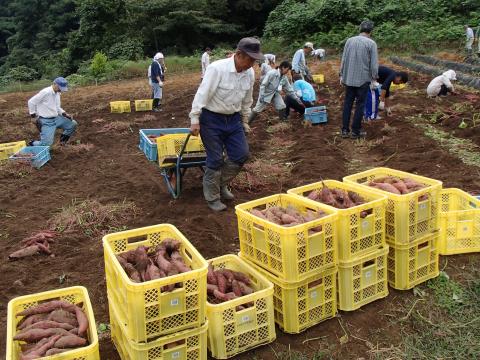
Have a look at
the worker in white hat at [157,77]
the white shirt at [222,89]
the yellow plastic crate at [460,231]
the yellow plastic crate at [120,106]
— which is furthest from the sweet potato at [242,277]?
the yellow plastic crate at [120,106]

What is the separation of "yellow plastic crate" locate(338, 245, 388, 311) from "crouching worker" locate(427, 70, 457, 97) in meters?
9.39

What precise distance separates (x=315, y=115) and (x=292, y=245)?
768 centimetres

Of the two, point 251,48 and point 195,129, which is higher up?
point 251,48

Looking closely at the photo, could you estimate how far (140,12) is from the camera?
33.0 m

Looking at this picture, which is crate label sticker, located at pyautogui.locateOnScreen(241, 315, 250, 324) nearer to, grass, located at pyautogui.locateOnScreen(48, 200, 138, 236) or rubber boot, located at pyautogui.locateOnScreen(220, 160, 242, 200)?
rubber boot, located at pyautogui.locateOnScreen(220, 160, 242, 200)

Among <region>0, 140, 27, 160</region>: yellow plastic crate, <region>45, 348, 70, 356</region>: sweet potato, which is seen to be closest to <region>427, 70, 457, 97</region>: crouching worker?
<region>0, 140, 27, 160</region>: yellow plastic crate

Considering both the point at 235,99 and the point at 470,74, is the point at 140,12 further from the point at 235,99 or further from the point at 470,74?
the point at 235,99

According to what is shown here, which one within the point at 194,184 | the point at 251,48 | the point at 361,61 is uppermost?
the point at 251,48

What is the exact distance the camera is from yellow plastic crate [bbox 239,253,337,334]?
3566 millimetres

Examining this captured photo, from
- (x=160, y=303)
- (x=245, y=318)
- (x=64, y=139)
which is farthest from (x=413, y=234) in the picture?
(x=64, y=139)

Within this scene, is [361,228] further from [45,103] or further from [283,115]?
[283,115]

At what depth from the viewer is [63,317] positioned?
3148 mm

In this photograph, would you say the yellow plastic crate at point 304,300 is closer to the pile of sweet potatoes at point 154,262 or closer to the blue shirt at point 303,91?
the pile of sweet potatoes at point 154,262

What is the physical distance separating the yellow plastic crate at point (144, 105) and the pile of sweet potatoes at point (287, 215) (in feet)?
37.1
